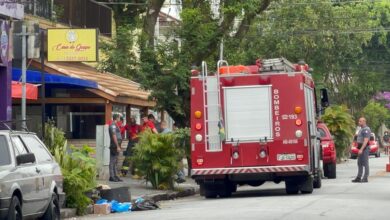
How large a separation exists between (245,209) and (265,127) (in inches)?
171

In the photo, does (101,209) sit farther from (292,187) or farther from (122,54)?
(122,54)

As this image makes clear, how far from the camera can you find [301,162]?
22.3 metres

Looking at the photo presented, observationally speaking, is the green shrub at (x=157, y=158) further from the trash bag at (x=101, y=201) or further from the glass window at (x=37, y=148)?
the glass window at (x=37, y=148)

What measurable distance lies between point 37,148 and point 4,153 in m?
1.77

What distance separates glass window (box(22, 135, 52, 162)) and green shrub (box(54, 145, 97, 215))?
2581 millimetres

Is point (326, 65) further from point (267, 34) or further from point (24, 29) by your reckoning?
point (24, 29)

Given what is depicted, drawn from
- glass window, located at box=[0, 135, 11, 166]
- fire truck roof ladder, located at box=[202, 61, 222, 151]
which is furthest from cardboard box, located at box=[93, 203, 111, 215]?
glass window, located at box=[0, 135, 11, 166]

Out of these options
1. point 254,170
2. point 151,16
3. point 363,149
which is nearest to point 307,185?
point 254,170

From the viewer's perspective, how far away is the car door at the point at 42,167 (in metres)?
15.4

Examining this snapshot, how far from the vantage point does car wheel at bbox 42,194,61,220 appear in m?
15.9

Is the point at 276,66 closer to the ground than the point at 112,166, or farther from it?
farther from it

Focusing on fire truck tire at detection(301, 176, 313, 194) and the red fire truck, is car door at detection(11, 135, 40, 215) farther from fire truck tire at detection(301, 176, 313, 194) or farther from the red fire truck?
fire truck tire at detection(301, 176, 313, 194)

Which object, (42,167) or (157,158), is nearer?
(42,167)

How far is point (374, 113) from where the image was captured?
7181 cm
